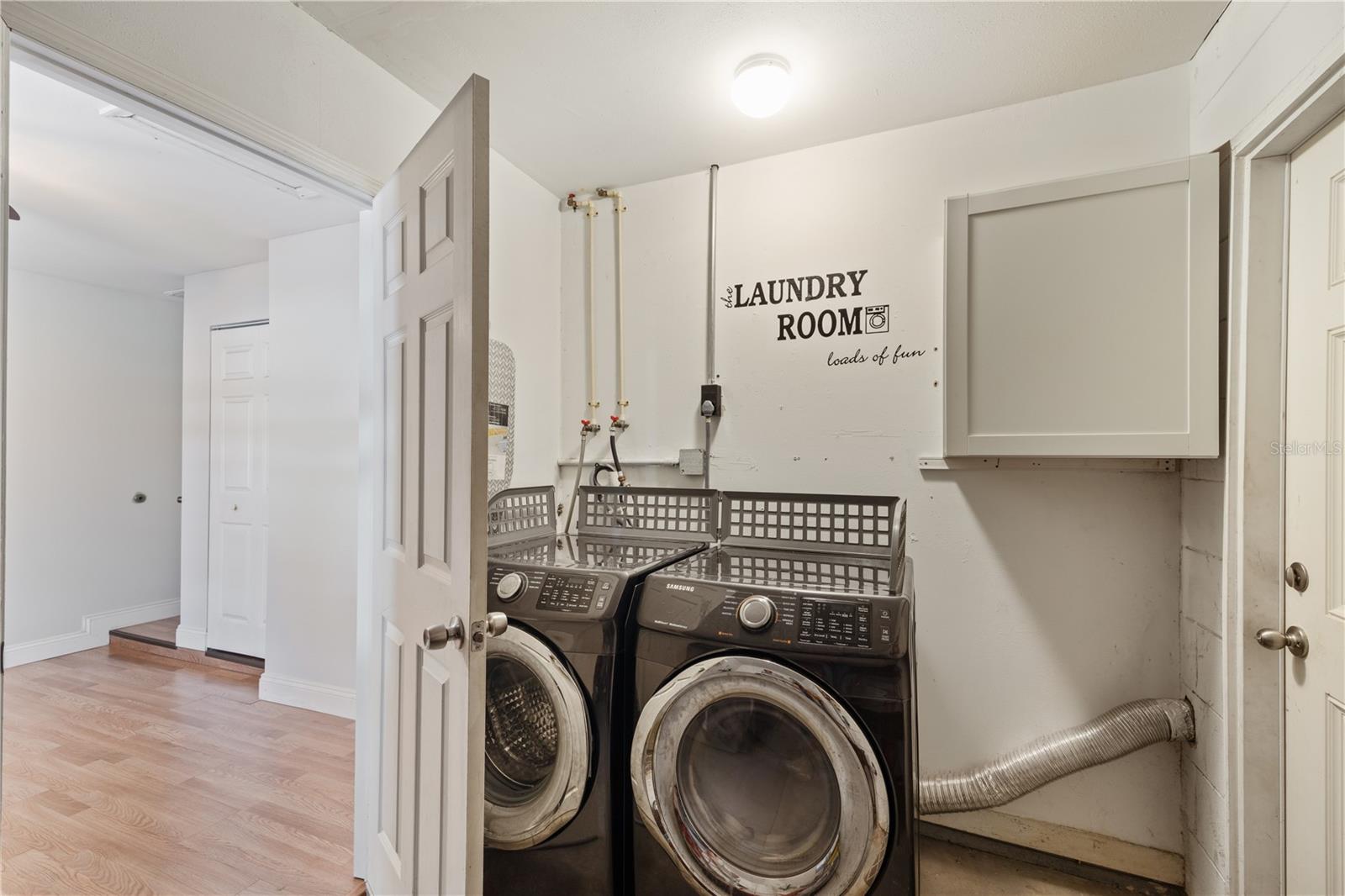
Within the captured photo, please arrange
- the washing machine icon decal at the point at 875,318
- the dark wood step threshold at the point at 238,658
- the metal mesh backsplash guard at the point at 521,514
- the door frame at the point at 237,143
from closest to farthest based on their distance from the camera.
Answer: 1. the door frame at the point at 237,143
2. the metal mesh backsplash guard at the point at 521,514
3. the washing machine icon decal at the point at 875,318
4. the dark wood step threshold at the point at 238,658

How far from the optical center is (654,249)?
8.53 ft

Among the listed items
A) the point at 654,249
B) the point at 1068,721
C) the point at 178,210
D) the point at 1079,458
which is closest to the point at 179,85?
the point at 654,249

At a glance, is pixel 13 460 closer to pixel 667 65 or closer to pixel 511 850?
pixel 511 850

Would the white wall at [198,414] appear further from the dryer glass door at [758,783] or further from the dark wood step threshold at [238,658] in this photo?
the dryer glass door at [758,783]

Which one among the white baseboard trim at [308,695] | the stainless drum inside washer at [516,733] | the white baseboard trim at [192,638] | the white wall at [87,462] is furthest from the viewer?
the white baseboard trim at [192,638]

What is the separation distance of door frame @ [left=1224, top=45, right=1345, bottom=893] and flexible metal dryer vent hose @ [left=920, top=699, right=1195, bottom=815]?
0.86 feet

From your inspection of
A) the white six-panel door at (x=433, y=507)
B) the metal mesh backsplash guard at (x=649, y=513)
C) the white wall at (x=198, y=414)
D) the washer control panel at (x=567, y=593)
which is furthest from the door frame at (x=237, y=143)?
the white wall at (x=198, y=414)

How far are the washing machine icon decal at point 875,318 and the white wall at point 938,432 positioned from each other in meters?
0.03

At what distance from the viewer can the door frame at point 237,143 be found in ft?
3.75

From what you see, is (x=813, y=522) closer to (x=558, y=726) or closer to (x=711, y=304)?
(x=711, y=304)

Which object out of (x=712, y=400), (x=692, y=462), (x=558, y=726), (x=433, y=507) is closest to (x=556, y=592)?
(x=558, y=726)

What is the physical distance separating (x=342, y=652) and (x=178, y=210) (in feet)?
7.38

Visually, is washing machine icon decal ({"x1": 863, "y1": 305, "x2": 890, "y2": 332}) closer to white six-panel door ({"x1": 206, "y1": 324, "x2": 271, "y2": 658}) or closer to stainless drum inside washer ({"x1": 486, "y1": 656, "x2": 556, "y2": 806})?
stainless drum inside washer ({"x1": 486, "y1": 656, "x2": 556, "y2": 806})

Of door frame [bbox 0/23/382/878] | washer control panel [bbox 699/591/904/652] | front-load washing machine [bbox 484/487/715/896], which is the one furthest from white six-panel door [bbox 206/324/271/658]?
washer control panel [bbox 699/591/904/652]
